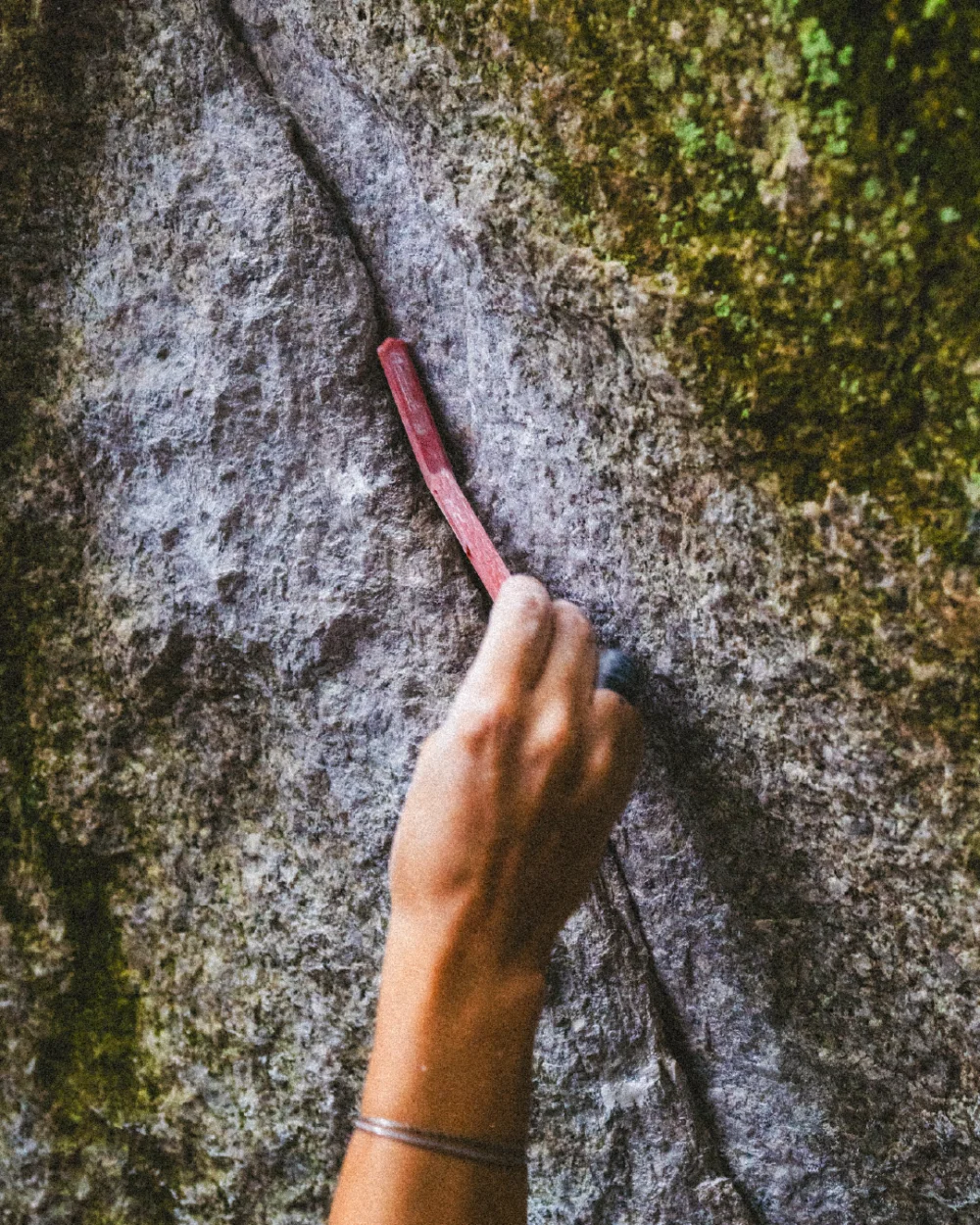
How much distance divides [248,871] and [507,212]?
3.01ft

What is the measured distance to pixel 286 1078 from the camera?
1135 mm

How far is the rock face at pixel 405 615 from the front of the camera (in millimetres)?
834

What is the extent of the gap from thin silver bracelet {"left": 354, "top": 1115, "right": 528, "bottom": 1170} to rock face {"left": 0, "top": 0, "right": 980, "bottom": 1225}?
1.00 ft

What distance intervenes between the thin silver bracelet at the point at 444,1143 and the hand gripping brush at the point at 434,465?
573 millimetres

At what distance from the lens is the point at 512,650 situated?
846 mm

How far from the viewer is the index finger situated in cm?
83

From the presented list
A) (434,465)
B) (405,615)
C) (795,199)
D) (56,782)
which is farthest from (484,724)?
(56,782)

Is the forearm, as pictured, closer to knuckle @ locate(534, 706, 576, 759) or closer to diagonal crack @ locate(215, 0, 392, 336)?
knuckle @ locate(534, 706, 576, 759)

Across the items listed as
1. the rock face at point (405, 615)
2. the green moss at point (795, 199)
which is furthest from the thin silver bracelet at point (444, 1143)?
the green moss at point (795, 199)

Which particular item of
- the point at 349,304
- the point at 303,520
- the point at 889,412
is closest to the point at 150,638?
the point at 303,520

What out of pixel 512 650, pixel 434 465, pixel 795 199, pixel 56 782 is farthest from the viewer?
pixel 56 782

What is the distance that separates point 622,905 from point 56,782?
32.7 inches

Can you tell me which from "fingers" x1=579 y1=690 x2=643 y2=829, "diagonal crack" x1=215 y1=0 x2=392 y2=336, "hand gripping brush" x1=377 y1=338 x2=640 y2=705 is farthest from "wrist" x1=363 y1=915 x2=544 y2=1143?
"diagonal crack" x1=215 y1=0 x2=392 y2=336

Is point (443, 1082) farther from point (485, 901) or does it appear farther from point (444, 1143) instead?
point (485, 901)
